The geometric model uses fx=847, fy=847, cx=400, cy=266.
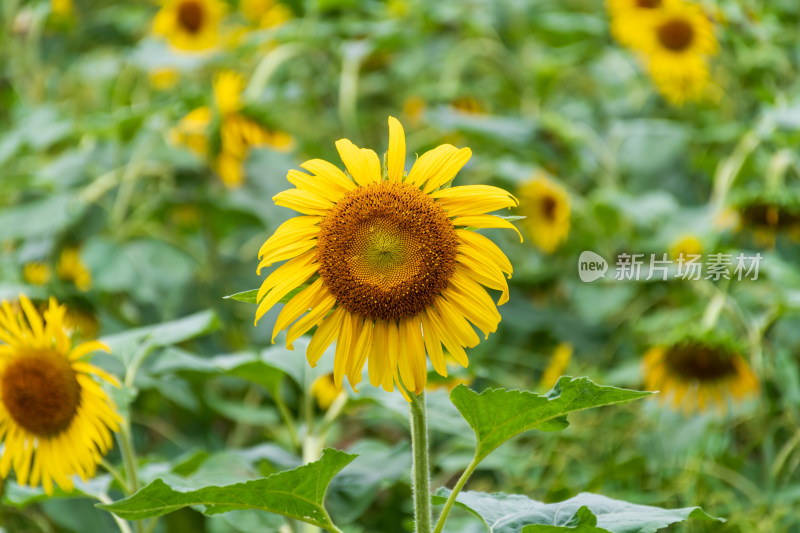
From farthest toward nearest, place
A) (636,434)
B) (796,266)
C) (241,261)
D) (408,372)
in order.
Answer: (241,261) → (796,266) → (636,434) → (408,372)

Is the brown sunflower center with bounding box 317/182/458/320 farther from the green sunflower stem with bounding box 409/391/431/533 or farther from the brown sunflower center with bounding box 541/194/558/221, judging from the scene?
the brown sunflower center with bounding box 541/194/558/221

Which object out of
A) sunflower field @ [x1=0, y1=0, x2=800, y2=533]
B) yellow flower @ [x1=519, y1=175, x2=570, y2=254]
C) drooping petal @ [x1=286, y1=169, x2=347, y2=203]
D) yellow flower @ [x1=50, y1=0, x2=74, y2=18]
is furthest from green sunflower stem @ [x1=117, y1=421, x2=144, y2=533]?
yellow flower @ [x1=50, y1=0, x2=74, y2=18]

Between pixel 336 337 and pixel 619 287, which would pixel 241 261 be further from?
pixel 336 337

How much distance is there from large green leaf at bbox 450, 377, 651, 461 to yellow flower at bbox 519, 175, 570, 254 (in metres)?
0.99

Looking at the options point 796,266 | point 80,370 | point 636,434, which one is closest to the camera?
point 80,370

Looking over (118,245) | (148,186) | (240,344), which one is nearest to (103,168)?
(148,186)

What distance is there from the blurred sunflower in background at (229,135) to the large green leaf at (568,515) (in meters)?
0.93

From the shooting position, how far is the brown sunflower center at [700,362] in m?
1.06

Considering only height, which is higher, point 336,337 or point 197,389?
point 336,337

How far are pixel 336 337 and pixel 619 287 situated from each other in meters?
0.94

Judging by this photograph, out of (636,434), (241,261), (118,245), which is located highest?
(118,245)

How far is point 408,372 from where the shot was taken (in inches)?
22.2

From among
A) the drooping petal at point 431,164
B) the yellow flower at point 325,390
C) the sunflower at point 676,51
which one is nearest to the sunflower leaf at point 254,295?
the drooping petal at point 431,164

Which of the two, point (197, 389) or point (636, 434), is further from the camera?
point (636, 434)
